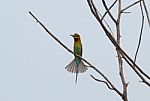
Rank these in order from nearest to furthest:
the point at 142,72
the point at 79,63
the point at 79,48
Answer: the point at 142,72
the point at 79,63
the point at 79,48

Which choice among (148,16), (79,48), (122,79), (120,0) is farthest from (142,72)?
(79,48)

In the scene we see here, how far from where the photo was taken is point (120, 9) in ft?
4.88

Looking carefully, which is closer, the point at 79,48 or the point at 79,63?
the point at 79,63

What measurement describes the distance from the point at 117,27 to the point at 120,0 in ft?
0.62

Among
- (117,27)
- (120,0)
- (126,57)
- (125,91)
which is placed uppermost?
(120,0)

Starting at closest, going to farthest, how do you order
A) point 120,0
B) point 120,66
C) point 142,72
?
1. point 142,72
2. point 120,66
3. point 120,0

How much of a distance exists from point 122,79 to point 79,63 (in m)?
1.79

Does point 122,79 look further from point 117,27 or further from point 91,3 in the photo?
point 91,3

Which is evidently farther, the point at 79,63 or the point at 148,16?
the point at 79,63

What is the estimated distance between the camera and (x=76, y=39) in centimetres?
448

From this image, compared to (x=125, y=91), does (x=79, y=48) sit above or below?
above

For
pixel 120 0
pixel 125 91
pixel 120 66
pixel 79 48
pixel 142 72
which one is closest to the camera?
pixel 142 72

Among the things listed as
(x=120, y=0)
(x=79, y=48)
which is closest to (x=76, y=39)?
(x=79, y=48)

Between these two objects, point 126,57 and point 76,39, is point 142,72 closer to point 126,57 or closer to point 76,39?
point 126,57
